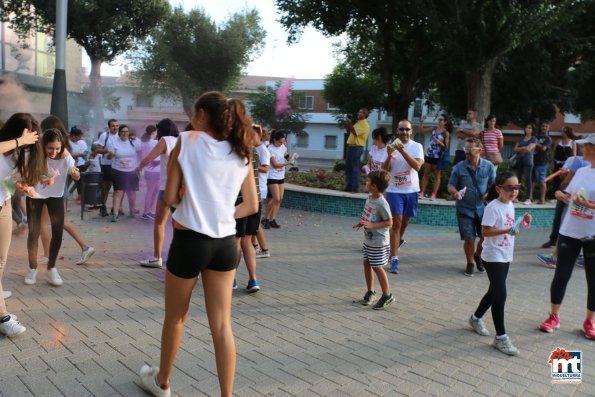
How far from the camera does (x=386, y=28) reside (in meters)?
18.4

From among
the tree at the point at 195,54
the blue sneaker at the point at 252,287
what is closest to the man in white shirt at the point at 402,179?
the blue sneaker at the point at 252,287

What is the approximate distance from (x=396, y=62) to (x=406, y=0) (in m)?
5.73

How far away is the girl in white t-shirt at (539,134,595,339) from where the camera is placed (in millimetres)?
4441

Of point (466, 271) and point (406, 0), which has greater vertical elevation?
point (406, 0)

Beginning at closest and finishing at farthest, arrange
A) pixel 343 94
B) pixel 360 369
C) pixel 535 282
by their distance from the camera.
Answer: pixel 360 369 < pixel 535 282 < pixel 343 94

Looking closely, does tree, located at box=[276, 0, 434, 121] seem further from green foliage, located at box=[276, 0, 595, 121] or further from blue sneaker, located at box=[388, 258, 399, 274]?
blue sneaker, located at box=[388, 258, 399, 274]

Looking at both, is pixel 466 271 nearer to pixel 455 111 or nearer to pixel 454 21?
pixel 454 21

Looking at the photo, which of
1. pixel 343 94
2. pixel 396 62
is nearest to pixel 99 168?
pixel 396 62

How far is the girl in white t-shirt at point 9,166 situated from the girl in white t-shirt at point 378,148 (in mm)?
4825

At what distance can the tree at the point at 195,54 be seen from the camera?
1025 inches

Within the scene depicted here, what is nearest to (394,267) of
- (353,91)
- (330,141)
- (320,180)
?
(320,180)

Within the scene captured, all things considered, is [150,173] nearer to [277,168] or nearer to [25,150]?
[277,168]

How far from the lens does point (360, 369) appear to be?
11.8ft

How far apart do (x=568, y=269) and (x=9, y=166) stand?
498 centimetres
